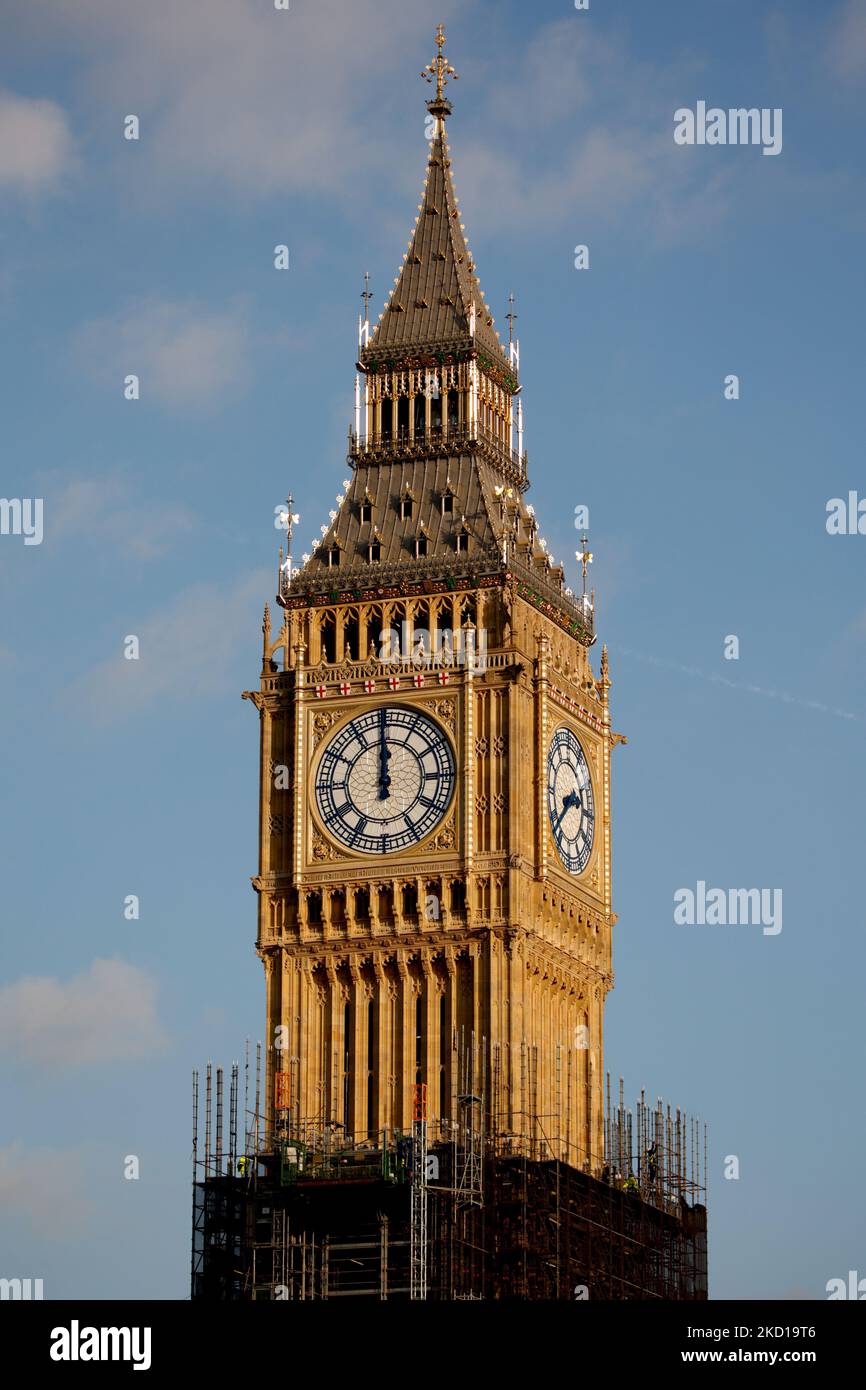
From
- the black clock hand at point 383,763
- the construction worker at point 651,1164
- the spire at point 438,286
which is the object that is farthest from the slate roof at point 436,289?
the construction worker at point 651,1164

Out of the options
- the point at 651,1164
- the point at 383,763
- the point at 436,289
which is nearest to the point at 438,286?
the point at 436,289

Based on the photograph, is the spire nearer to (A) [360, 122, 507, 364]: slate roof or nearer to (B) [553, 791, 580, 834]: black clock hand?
(A) [360, 122, 507, 364]: slate roof

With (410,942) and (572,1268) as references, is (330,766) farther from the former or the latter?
(572,1268)

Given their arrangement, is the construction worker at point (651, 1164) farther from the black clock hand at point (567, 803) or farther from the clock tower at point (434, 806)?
the black clock hand at point (567, 803)

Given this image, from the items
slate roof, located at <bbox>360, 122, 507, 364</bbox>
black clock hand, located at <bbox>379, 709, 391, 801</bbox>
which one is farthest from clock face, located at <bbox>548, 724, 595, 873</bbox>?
slate roof, located at <bbox>360, 122, 507, 364</bbox>

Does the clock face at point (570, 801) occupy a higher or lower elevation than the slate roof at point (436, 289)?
lower
